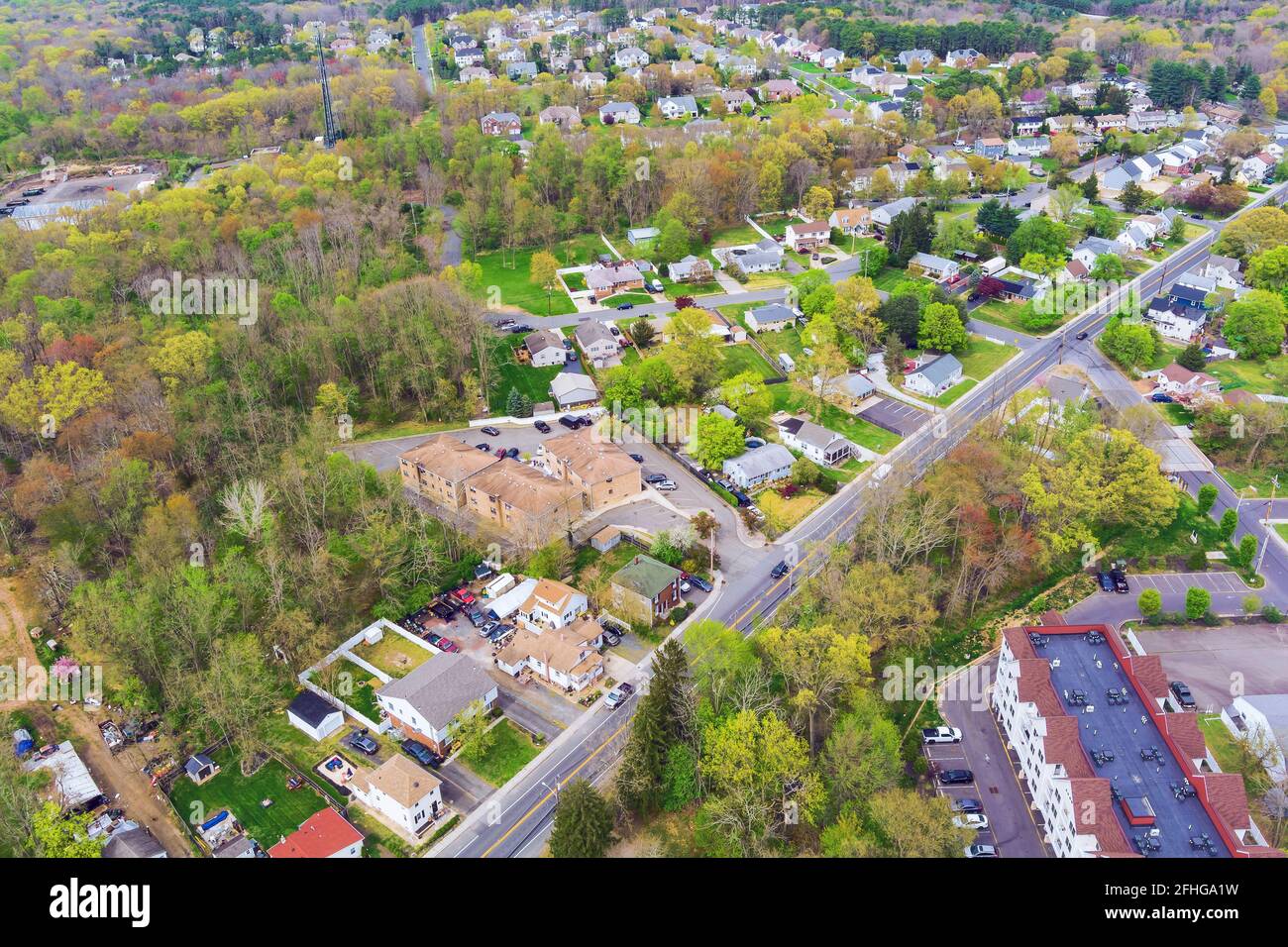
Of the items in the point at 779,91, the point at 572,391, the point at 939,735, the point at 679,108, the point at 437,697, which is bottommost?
the point at 939,735

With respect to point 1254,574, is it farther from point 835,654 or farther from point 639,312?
point 639,312

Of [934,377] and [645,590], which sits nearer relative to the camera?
[645,590]

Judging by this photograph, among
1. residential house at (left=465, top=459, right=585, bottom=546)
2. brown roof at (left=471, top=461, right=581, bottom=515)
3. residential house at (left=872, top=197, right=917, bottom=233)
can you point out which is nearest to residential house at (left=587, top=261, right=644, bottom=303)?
residential house at (left=872, top=197, right=917, bottom=233)

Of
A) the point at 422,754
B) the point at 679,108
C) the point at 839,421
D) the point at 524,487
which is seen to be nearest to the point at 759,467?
the point at 839,421

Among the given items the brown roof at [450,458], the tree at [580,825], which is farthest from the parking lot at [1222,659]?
the brown roof at [450,458]

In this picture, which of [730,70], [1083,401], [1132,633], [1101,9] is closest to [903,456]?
[1083,401]

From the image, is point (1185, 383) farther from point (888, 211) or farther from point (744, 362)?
point (888, 211)
